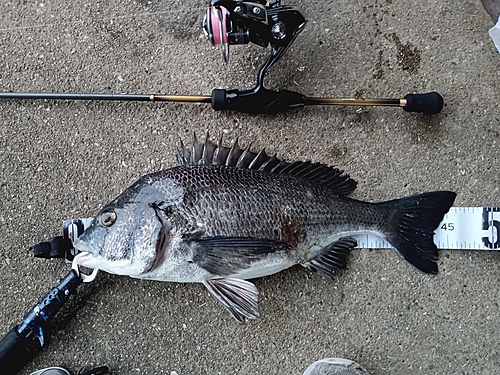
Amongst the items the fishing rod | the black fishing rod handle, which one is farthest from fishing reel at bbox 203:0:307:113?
the black fishing rod handle

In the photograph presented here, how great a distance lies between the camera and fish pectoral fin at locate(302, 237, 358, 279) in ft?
6.61

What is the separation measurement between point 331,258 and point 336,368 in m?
0.48

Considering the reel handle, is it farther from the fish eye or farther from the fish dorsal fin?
the fish eye

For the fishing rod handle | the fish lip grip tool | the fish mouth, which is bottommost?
the fish lip grip tool

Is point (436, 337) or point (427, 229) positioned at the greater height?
point (427, 229)

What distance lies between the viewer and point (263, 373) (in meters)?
2.11

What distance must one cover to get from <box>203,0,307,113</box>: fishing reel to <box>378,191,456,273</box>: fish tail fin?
25.2 inches

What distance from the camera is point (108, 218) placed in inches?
69.6

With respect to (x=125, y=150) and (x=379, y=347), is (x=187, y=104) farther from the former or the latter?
(x=379, y=347)

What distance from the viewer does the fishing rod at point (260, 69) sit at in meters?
1.74

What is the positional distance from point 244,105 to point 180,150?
371mm

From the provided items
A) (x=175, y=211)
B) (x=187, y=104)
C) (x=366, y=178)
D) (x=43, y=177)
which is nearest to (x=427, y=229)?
(x=366, y=178)

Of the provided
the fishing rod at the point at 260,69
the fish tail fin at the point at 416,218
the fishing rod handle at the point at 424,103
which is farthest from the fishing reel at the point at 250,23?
the fish tail fin at the point at 416,218

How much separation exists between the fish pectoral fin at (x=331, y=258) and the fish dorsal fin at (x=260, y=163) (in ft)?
0.75
